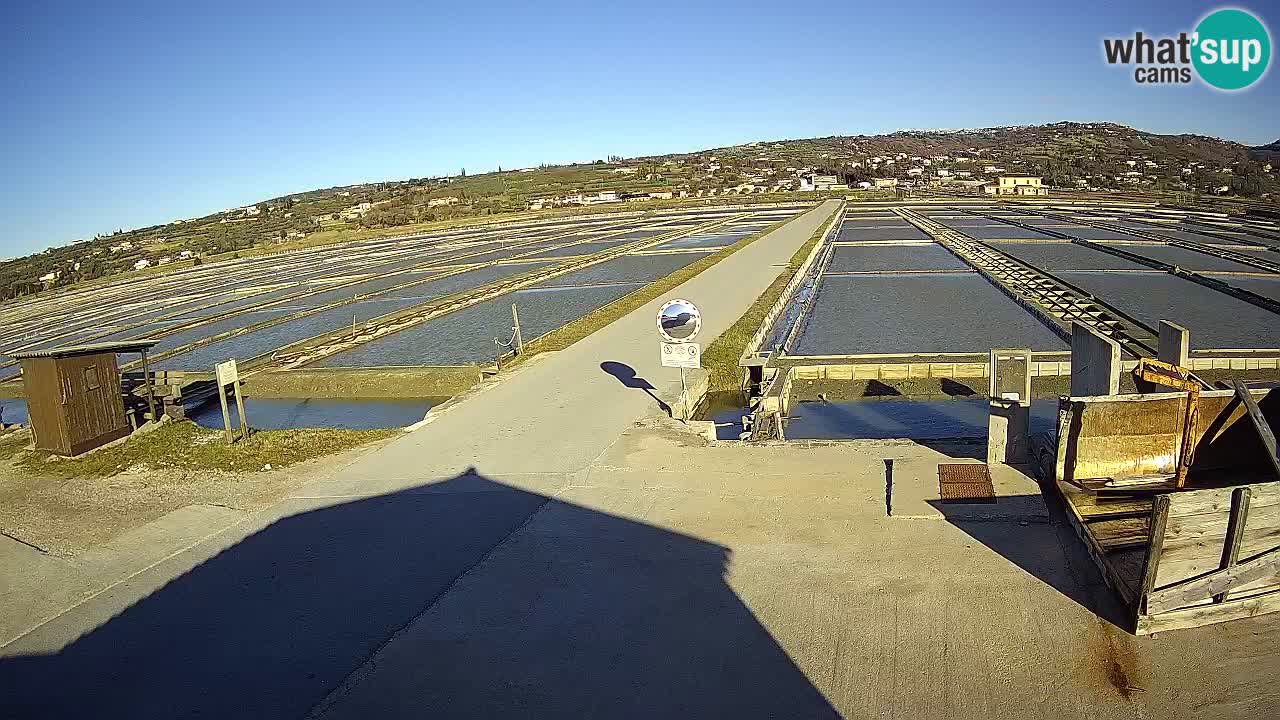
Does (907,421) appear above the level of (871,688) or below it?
below

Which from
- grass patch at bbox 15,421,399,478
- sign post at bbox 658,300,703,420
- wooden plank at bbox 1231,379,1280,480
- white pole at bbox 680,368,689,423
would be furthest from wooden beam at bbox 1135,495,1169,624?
grass patch at bbox 15,421,399,478

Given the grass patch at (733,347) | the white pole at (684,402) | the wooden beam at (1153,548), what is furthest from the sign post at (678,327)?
the wooden beam at (1153,548)

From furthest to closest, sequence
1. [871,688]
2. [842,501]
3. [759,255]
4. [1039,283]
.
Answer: [759,255], [1039,283], [842,501], [871,688]

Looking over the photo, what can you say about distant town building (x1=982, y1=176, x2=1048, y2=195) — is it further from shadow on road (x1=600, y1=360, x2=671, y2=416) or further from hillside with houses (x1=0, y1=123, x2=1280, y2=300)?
shadow on road (x1=600, y1=360, x2=671, y2=416)

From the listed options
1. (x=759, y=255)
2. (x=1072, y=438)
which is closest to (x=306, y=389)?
(x=1072, y=438)

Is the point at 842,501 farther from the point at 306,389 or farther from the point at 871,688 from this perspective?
the point at 306,389

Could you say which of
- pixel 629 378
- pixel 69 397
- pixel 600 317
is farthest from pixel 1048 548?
pixel 600 317
